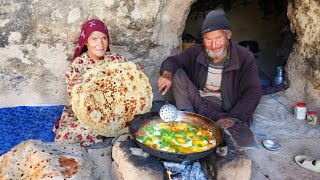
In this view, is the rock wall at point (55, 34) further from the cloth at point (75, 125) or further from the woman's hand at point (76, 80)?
the woman's hand at point (76, 80)

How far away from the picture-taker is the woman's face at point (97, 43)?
3.90m

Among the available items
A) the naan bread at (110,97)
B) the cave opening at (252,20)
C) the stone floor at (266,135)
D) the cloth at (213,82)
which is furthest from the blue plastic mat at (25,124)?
the cave opening at (252,20)

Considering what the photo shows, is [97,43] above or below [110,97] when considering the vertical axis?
above

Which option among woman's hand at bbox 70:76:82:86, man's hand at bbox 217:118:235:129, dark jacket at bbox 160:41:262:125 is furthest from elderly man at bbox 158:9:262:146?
woman's hand at bbox 70:76:82:86

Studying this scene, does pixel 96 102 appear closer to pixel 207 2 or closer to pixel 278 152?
pixel 278 152

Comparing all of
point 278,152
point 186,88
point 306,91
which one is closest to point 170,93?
point 186,88

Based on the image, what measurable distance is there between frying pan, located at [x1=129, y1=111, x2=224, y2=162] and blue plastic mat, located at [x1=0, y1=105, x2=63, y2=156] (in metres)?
1.31

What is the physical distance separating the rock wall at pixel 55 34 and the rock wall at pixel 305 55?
1.52 m

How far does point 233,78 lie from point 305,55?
1.56 meters

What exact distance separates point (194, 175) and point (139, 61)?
241 cm

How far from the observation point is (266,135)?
170 inches

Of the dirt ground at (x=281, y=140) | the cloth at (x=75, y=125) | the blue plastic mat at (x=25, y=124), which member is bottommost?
the dirt ground at (x=281, y=140)

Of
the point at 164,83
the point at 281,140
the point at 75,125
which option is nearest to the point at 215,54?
the point at 164,83

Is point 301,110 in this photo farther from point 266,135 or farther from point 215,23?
point 215,23
